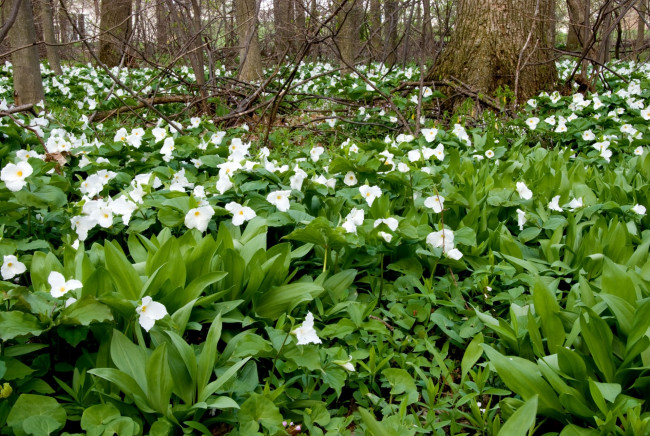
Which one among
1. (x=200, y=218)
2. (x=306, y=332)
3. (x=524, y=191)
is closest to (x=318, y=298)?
(x=306, y=332)

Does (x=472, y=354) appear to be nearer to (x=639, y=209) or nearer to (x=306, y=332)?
(x=306, y=332)

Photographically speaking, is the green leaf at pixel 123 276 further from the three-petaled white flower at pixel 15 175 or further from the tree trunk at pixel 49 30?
the tree trunk at pixel 49 30

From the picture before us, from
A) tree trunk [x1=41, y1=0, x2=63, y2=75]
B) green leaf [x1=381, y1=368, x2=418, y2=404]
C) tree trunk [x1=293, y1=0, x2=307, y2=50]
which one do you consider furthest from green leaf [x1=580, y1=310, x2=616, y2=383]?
tree trunk [x1=41, y1=0, x2=63, y2=75]

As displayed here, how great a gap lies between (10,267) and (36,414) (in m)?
0.62

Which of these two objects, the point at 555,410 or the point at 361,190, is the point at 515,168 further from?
the point at 555,410

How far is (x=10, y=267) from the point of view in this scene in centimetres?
182

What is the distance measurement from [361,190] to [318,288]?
30.0 inches

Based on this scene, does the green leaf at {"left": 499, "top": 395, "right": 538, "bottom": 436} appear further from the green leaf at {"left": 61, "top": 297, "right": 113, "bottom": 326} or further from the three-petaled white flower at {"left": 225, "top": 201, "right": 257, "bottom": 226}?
the three-petaled white flower at {"left": 225, "top": 201, "right": 257, "bottom": 226}

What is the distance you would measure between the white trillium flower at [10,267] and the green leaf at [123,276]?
14.1 inches

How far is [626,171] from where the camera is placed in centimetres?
334

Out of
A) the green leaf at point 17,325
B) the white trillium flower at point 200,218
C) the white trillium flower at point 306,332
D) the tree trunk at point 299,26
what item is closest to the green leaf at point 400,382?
the white trillium flower at point 306,332

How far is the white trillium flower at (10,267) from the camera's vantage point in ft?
5.94

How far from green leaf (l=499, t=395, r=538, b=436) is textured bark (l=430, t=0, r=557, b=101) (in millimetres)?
4561

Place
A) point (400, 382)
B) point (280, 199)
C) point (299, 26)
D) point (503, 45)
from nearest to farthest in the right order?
1. point (400, 382)
2. point (280, 199)
3. point (503, 45)
4. point (299, 26)
